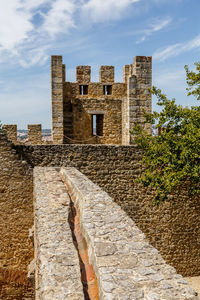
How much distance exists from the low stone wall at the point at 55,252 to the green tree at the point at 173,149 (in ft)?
12.9

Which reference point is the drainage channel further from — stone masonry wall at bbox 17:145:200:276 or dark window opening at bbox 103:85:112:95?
dark window opening at bbox 103:85:112:95

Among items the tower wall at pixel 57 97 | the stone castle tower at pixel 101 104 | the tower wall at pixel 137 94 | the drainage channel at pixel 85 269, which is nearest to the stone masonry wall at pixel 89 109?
the stone castle tower at pixel 101 104

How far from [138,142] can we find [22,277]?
516 centimetres

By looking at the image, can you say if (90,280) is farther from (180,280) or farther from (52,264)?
(180,280)

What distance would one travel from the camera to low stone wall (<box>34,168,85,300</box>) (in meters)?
2.62

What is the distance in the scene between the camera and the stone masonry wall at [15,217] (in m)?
8.88

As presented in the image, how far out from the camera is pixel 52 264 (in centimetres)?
302

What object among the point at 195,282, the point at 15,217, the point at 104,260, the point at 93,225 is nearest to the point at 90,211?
the point at 93,225

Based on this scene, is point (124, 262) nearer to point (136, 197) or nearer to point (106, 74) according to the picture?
point (136, 197)

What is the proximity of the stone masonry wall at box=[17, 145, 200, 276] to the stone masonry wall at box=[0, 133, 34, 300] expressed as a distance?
50 cm

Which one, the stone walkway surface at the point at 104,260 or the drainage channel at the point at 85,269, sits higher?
the stone walkway surface at the point at 104,260

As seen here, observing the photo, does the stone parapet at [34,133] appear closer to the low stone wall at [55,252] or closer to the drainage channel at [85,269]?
the low stone wall at [55,252]

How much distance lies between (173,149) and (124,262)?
21.6ft

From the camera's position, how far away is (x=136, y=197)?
995cm
